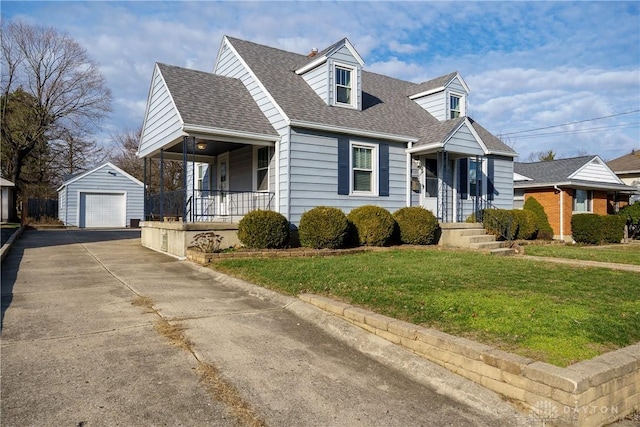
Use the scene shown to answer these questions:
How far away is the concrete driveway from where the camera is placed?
336 centimetres

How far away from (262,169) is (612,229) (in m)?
15.1

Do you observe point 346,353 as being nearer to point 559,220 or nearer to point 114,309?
point 114,309

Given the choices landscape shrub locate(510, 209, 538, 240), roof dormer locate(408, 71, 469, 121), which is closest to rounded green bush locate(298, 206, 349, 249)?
landscape shrub locate(510, 209, 538, 240)

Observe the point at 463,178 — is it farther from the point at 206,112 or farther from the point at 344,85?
the point at 206,112

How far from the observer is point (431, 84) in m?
18.1

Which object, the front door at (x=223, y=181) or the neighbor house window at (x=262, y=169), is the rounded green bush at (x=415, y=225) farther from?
the front door at (x=223, y=181)

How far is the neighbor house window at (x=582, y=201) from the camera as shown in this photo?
21.1 metres

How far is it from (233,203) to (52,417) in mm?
12041

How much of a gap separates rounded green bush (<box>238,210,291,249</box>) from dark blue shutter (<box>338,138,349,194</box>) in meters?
2.72

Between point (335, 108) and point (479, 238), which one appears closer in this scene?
point (479, 238)

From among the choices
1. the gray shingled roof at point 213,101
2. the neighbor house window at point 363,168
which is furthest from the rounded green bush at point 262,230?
the neighbor house window at point 363,168

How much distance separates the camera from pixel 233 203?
15.0m

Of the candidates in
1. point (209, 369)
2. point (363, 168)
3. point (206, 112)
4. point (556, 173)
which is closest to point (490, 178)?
point (556, 173)

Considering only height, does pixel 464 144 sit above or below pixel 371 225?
above
